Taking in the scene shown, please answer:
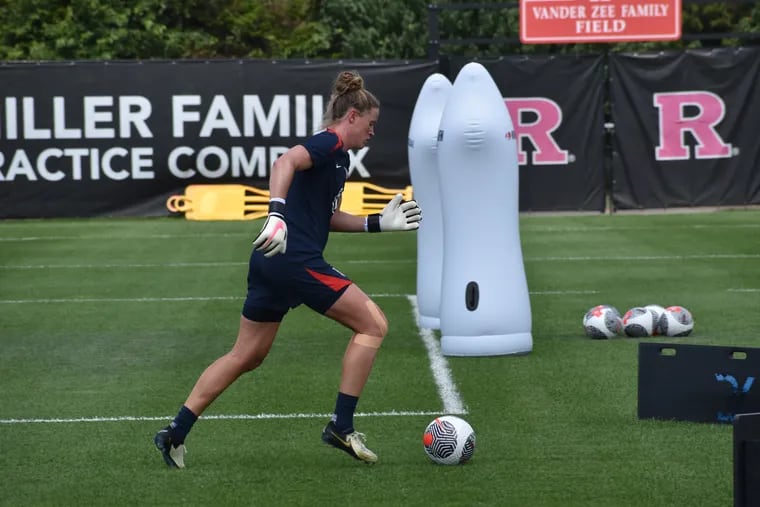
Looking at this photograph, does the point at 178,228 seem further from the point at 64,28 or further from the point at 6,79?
the point at 64,28

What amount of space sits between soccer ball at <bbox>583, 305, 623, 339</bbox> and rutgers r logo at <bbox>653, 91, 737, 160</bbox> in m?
14.0

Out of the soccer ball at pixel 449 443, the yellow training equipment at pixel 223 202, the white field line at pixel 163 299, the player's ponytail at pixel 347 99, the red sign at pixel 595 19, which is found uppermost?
the red sign at pixel 595 19

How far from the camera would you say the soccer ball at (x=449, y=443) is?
24.5 ft

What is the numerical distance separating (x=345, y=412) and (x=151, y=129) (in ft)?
60.2

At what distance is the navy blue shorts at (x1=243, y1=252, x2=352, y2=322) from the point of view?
7395mm

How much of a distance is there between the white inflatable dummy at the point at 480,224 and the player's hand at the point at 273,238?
3856 millimetres

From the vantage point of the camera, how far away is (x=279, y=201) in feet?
23.4

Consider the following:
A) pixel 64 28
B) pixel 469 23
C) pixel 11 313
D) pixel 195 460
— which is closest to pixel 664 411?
pixel 195 460

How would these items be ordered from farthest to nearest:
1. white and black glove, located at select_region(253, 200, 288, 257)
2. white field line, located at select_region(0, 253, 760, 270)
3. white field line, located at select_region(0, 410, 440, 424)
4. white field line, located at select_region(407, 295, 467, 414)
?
white field line, located at select_region(0, 253, 760, 270)
white field line, located at select_region(407, 295, 467, 414)
white field line, located at select_region(0, 410, 440, 424)
white and black glove, located at select_region(253, 200, 288, 257)

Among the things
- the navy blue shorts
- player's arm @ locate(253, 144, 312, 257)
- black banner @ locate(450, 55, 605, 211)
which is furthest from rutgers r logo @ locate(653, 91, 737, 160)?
player's arm @ locate(253, 144, 312, 257)

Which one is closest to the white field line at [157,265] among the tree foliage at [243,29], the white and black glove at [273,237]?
the white and black glove at [273,237]

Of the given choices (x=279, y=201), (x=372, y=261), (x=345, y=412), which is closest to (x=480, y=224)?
(x=345, y=412)

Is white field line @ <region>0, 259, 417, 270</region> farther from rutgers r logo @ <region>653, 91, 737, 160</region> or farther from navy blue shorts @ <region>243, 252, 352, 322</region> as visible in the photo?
navy blue shorts @ <region>243, 252, 352, 322</region>

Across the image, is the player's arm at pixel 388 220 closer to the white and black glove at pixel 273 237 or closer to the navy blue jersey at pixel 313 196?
the navy blue jersey at pixel 313 196
